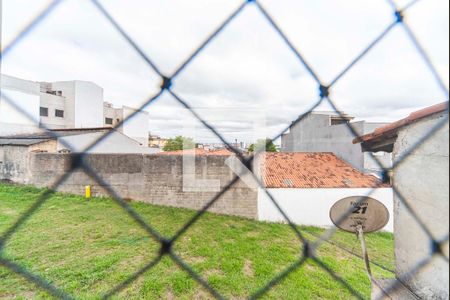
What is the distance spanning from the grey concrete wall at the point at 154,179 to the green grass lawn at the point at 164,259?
481 mm

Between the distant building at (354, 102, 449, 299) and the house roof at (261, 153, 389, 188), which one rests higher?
the distant building at (354, 102, 449, 299)

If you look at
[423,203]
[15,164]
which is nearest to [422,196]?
[423,203]

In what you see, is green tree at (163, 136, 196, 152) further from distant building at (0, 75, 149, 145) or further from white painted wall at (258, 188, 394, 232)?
white painted wall at (258, 188, 394, 232)

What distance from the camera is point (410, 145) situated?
16.8 inches

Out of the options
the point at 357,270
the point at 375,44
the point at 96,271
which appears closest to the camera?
the point at 375,44

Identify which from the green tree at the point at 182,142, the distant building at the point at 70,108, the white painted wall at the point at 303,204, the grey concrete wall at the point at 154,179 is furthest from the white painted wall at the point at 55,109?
the white painted wall at the point at 303,204

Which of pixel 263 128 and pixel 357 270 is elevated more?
pixel 263 128

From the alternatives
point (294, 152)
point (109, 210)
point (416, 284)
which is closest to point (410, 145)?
point (416, 284)

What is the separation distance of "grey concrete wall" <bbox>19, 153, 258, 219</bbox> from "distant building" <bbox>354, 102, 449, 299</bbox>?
4.66 meters

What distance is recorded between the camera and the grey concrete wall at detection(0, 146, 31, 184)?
5.42 m

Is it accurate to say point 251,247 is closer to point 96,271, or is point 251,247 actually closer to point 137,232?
point 137,232

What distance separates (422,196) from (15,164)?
7868mm

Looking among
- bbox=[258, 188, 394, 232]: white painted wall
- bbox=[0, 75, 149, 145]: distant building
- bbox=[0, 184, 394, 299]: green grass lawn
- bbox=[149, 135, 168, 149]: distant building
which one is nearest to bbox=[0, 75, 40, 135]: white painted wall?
bbox=[0, 75, 149, 145]: distant building

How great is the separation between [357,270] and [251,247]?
1613 millimetres
